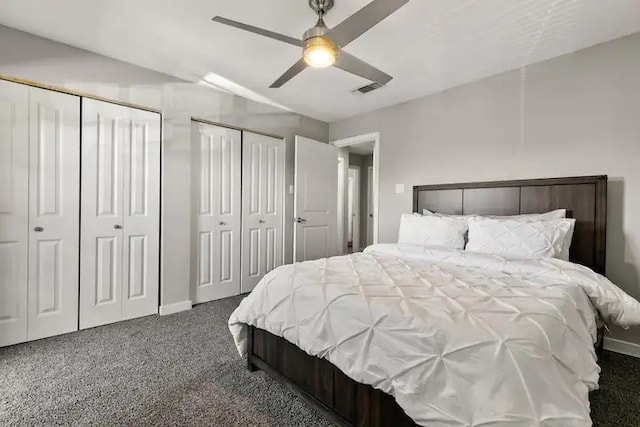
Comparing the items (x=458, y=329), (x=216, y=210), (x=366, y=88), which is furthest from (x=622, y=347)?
(x=216, y=210)

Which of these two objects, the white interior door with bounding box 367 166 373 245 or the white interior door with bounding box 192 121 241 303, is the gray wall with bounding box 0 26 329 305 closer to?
the white interior door with bounding box 192 121 241 303

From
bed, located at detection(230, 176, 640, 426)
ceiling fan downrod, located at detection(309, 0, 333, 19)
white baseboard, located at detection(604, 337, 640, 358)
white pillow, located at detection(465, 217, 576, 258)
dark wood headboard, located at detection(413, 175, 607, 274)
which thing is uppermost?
ceiling fan downrod, located at detection(309, 0, 333, 19)

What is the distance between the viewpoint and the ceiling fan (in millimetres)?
1518

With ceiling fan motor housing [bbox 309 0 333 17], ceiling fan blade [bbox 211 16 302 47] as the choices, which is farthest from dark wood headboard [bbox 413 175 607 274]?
ceiling fan blade [bbox 211 16 302 47]

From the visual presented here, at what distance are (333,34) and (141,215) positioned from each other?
242 cm

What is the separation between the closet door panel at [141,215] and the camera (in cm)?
286

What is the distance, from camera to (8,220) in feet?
7.48

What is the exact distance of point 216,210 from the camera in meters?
3.48

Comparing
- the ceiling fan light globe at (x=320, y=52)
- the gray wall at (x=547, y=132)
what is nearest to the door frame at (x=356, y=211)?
the gray wall at (x=547, y=132)

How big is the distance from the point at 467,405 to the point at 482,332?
0.77 ft

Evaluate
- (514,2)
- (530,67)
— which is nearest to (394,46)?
(514,2)

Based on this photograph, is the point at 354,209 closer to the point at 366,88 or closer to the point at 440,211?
the point at 440,211

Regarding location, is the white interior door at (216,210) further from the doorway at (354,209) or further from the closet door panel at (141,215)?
the doorway at (354,209)

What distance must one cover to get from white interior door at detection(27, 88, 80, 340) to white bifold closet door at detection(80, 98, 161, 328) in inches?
2.9
